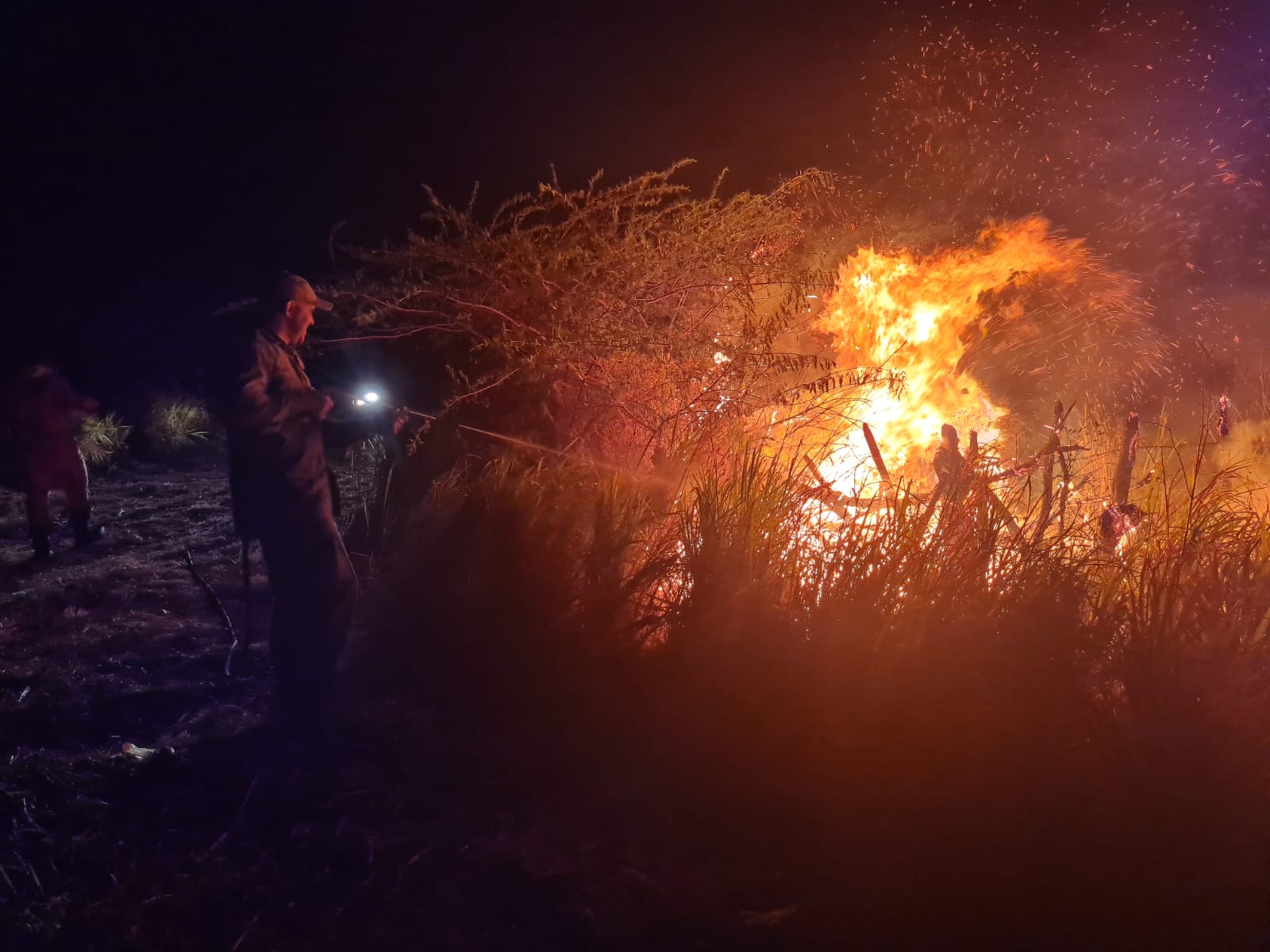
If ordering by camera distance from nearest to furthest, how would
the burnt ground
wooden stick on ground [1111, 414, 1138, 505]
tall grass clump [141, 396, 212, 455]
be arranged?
the burnt ground, wooden stick on ground [1111, 414, 1138, 505], tall grass clump [141, 396, 212, 455]

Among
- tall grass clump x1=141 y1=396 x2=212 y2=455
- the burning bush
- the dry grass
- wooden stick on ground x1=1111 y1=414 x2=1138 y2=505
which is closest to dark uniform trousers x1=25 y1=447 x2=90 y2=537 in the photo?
the burning bush

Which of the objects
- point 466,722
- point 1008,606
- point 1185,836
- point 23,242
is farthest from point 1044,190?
point 23,242

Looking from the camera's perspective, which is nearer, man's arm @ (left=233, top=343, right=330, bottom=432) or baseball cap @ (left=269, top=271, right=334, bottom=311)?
man's arm @ (left=233, top=343, right=330, bottom=432)

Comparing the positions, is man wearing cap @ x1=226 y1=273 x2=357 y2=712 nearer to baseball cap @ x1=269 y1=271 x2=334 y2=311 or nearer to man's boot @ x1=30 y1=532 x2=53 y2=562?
baseball cap @ x1=269 y1=271 x2=334 y2=311

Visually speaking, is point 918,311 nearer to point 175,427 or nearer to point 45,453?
point 45,453

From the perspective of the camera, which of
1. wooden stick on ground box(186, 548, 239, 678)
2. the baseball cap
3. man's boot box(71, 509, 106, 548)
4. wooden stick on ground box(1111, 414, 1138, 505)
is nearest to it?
the baseball cap

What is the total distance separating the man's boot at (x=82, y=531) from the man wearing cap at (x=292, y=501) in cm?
420

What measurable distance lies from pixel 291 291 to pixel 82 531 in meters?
4.68

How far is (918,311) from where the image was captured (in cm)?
778

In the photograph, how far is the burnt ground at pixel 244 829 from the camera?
8.89ft

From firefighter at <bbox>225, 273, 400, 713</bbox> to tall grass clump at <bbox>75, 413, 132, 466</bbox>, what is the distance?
26.2 feet

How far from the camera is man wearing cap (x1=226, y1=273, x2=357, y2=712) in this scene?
3.85m

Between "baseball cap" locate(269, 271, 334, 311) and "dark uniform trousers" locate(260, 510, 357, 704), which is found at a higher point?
"baseball cap" locate(269, 271, 334, 311)

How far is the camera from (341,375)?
11273mm
